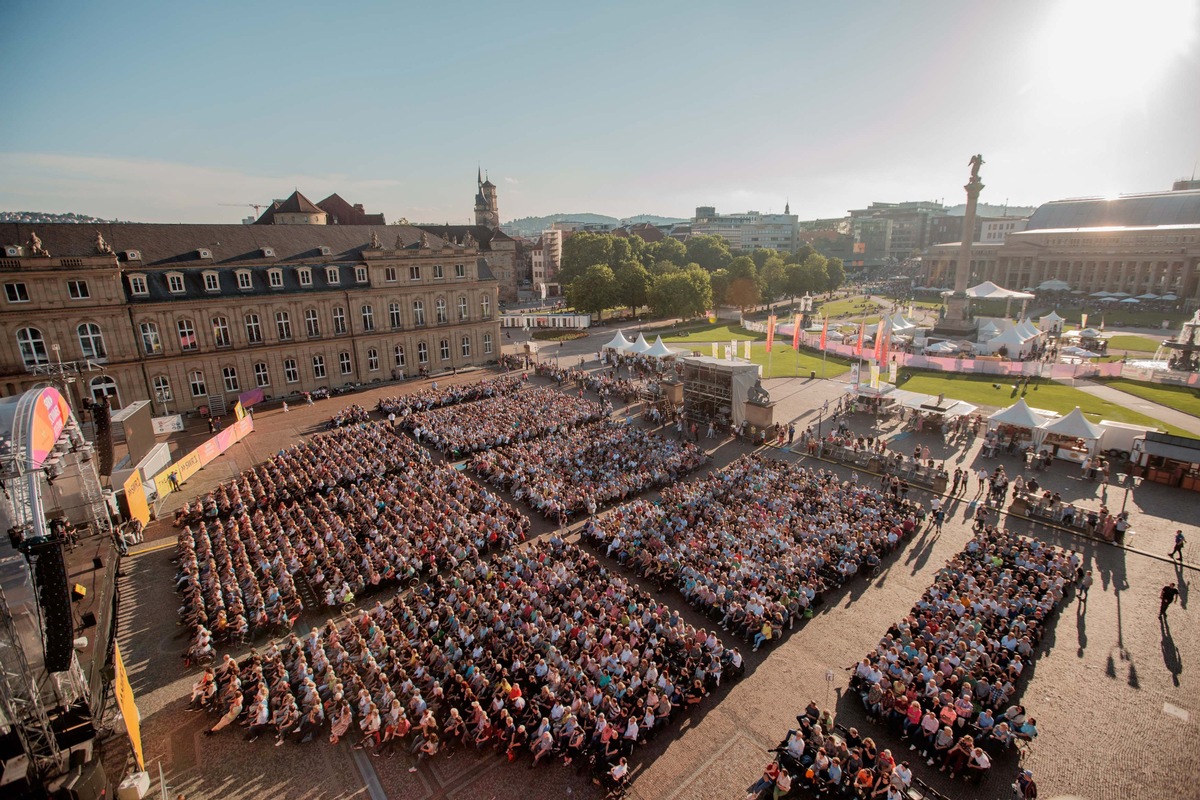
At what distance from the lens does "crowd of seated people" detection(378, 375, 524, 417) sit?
140 ft

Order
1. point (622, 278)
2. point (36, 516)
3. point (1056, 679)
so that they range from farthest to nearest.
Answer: point (622, 278), point (1056, 679), point (36, 516)

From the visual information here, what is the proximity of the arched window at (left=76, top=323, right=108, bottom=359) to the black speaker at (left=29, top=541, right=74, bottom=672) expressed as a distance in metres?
35.6

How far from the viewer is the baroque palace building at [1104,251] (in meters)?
104

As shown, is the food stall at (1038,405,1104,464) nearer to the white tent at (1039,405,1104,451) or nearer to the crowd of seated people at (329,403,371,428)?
the white tent at (1039,405,1104,451)

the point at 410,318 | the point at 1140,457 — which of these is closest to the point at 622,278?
the point at 410,318

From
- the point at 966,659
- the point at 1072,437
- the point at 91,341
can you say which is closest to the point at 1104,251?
the point at 1072,437

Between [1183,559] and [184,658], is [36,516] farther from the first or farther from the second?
[1183,559]

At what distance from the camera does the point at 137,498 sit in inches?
1006

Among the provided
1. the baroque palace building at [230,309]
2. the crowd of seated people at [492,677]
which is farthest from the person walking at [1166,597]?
the baroque palace building at [230,309]

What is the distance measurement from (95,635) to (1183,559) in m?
38.4

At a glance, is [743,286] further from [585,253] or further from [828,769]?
[828,769]

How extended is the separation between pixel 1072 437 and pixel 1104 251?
372 ft

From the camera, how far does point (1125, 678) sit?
54.0ft

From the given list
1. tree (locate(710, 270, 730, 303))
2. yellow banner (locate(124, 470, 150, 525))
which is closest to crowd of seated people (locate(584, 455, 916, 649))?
yellow banner (locate(124, 470, 150, 525))
